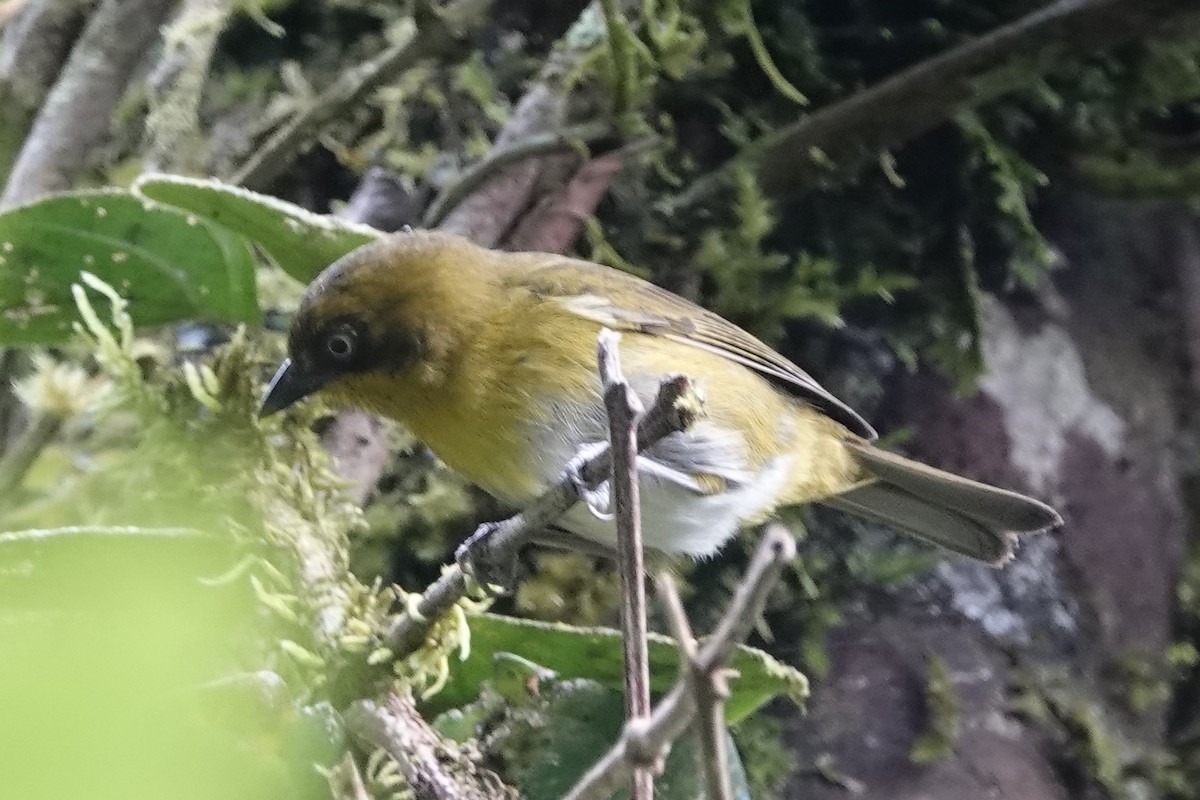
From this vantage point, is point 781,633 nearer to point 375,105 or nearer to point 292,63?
point 375,105

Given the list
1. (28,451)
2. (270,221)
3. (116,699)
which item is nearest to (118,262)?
(270,221)

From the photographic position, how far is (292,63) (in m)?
2.76

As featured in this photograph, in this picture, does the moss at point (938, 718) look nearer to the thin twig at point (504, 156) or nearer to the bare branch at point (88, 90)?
the thin twig at point (504, 156)

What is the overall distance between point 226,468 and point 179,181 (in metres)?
0.42

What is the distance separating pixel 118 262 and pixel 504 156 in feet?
2.71

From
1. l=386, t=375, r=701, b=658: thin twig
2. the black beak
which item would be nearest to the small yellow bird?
the black beak

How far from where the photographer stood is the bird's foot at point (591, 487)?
50.8 inches

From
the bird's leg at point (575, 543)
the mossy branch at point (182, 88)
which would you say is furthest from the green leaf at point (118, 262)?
the mossy branch at point (182, 88)

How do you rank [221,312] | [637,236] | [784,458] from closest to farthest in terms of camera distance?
[221,312] < [784,458] < [637,236]

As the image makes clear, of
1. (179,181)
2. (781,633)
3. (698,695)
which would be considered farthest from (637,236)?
(698,695)

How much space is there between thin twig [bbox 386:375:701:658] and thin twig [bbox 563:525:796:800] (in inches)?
17.3

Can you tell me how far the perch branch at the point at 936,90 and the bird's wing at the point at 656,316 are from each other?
0.68 metres

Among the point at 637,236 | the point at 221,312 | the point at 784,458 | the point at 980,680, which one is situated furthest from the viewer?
the point at 637,236

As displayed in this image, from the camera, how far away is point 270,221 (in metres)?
1.70
